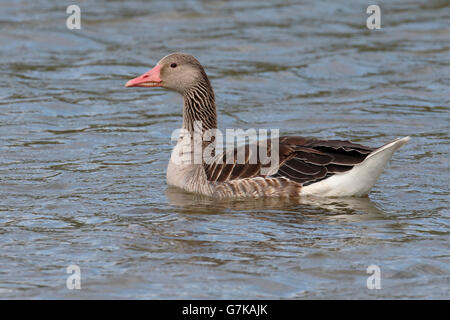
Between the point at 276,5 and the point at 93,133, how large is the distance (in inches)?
391

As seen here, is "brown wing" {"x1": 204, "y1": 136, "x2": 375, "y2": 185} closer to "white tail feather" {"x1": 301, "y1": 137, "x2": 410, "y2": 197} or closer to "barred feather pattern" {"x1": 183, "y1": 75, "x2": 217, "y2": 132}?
"white tail feather" {"x1": 301, "y1": 137, "x2": 410, "y2": 197}

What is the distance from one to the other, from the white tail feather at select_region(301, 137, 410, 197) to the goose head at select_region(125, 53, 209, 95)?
2316mm

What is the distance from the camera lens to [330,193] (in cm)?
1054

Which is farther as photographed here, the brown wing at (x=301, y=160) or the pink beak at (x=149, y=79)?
the pink beak at (x=149, y=79)

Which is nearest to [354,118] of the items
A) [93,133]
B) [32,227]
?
[93,133]

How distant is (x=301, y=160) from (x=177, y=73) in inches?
88.5

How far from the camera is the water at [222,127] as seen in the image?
8.19 meters

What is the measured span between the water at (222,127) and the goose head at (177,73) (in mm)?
1373

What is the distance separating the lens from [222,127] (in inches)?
588

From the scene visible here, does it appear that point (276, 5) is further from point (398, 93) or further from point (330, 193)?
point (330, 193)

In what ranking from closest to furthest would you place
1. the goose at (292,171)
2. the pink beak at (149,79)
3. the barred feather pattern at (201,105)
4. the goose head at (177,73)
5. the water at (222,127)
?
the water at (222,127) < the goose at (292,171) < the pink beak at (149,79) < the goose head at (177,73) < the barred feather pattern at (201,105)

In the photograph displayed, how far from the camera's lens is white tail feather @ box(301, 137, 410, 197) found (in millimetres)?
10078

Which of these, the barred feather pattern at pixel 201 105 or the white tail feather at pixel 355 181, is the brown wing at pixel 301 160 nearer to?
the white tail feather at pixel 355 181

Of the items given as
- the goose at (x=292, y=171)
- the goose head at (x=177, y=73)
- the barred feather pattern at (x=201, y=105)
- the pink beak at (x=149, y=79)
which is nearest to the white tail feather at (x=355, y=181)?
the goose at (x=292, y=171)
